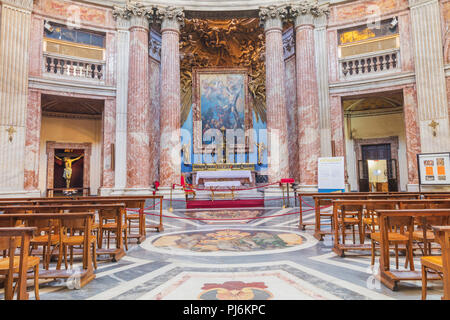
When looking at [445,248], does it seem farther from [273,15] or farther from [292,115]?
[273,15]

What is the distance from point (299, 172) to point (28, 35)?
437 inches

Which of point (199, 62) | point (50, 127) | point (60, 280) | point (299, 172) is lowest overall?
point (60, 280)

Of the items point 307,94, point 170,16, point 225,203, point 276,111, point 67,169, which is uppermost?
point 170,16

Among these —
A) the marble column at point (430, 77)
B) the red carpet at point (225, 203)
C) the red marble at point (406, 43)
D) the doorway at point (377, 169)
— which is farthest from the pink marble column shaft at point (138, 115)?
the doorway at point (377, 169)

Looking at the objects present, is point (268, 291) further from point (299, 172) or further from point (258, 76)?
point (258, 76)

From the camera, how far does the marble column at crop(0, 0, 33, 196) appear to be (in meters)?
9.30

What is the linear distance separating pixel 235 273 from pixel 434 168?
26.9 ft

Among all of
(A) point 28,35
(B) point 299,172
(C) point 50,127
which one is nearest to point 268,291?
(B) point 299,172

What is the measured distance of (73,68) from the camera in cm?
1120

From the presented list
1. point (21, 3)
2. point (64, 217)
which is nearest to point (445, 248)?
point (64, 217)

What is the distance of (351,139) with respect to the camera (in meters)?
15.1

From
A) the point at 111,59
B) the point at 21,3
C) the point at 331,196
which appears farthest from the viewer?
the point at 111,59

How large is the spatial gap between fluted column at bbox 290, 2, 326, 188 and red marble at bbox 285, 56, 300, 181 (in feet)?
3.45

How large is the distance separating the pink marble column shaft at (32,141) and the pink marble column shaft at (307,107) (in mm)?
9427
